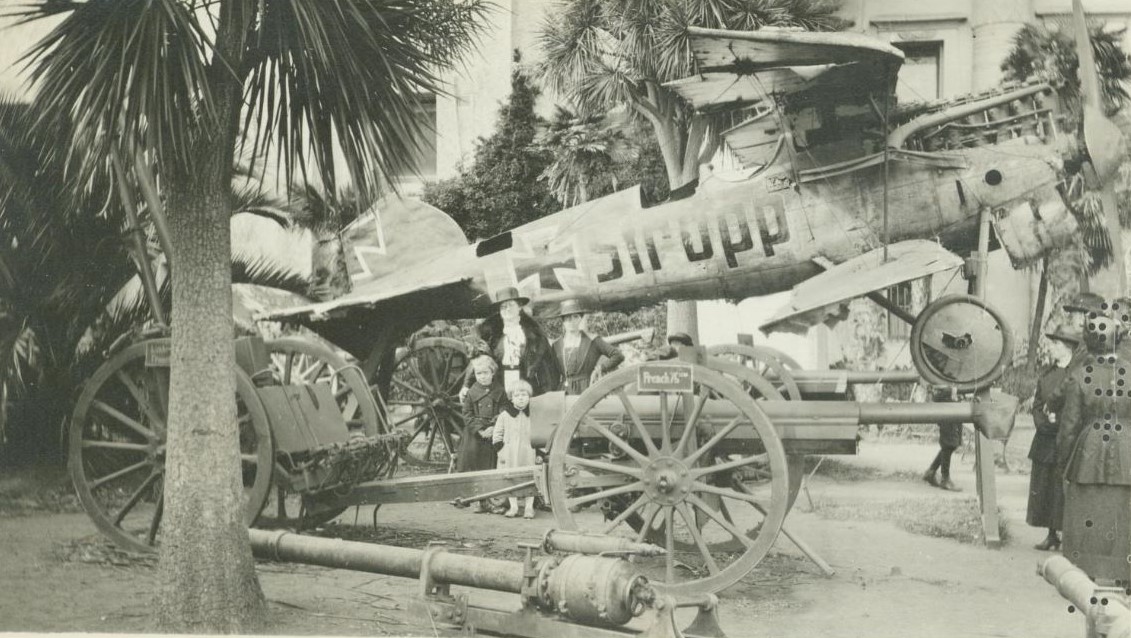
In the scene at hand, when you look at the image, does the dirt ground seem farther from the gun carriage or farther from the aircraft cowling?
the aircraft cowling

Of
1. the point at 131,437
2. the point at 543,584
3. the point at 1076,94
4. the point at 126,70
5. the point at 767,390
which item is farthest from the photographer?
the point at 131,437

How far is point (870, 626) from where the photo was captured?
553 cm

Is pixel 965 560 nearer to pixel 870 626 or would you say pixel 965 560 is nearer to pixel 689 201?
pixel 870 626

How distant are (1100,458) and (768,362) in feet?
6.57

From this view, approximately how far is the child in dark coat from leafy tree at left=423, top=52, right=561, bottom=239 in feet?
3.90

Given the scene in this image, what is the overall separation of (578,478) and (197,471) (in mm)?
2014

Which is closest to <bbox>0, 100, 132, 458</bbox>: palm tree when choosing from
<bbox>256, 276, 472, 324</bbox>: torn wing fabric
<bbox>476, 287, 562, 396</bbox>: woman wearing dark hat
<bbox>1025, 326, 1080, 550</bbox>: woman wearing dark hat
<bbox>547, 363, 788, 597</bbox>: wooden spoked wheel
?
<bbox>256, 276, 472, 324</bbox>: torn wing fabric

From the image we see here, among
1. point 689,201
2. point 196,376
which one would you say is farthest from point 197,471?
point 689,201

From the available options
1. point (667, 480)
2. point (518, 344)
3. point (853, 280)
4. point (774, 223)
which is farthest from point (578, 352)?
point (853, 280)

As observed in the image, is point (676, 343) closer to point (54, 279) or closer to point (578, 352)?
point (578, 352)

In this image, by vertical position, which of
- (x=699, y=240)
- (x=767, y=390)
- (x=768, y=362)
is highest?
(x=699, y=240)

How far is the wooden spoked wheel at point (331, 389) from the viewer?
22.1 ft

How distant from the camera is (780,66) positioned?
20.1 ft

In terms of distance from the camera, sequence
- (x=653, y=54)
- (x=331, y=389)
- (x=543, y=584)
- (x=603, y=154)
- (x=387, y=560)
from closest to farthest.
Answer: (x=543, y=584), (x=387, y=560), (x=653, y=54), (x=603, y=154), (x=331, y=389)
